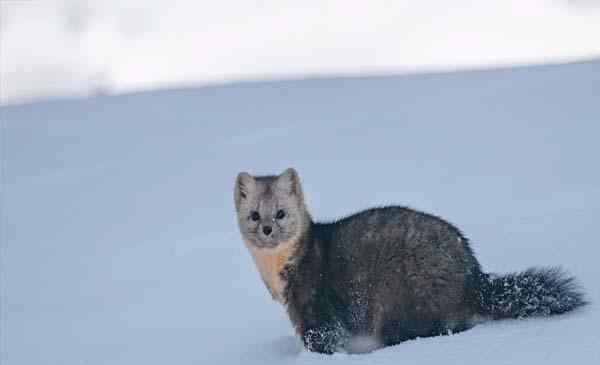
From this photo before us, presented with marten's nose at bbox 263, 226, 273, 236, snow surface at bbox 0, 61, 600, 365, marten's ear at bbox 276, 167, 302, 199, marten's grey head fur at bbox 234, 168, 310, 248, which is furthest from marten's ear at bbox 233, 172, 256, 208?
snow surface at bbox 0, 61, 600, 365

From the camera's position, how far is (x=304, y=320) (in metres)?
5.74

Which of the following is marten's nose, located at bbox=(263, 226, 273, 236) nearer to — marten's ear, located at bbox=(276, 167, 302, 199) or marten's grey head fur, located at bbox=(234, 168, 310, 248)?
marten's grey head fur, located at bbox=(234, 168, 310, 248)

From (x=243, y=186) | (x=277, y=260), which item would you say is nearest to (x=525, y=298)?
(x=277, y=260)

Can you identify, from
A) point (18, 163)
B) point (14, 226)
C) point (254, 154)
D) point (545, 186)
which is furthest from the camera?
point (18, 163)

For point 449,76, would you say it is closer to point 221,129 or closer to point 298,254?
point 221,129

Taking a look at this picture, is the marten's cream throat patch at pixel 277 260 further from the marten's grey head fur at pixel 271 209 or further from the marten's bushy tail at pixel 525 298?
the marten's bushy tail at pixel 525 298

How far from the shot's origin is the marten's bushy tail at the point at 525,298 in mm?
5562

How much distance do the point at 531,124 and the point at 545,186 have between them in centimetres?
280

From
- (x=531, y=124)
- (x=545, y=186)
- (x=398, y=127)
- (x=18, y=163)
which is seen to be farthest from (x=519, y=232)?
(x=18, y=163)

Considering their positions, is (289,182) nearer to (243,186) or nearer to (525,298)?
(243,186)

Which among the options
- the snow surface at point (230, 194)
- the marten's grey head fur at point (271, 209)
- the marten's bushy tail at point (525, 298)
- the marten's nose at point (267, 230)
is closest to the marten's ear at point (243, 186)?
the marten's grey head fur at point (271, 209)

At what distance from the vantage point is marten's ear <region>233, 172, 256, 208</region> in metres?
5.95

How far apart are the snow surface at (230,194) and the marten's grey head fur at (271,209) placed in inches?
24.7

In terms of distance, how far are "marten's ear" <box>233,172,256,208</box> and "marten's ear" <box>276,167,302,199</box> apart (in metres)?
0.14
